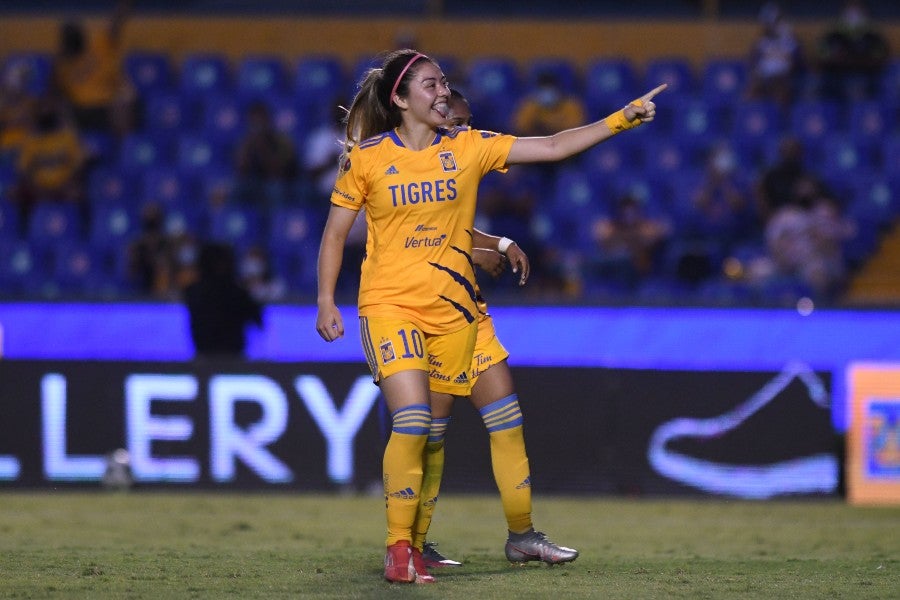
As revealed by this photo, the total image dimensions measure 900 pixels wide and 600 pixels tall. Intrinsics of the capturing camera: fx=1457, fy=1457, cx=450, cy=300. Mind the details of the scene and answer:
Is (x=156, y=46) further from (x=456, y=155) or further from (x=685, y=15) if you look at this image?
(x=456, y=155)

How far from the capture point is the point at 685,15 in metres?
15.3

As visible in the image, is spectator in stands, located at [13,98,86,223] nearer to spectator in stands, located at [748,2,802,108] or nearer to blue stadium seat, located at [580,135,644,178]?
blue stadium seat, located at [580,135,644,178]

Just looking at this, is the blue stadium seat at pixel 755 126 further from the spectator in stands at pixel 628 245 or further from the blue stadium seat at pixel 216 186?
the blue stadium seat at pixel 216 186

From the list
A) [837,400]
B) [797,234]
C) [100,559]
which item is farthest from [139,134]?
[100,559]

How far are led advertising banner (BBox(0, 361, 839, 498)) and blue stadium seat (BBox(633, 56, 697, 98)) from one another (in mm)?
5026

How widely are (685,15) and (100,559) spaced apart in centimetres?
1045

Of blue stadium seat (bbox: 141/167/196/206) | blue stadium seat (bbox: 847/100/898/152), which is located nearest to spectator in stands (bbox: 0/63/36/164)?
blue stadium seat (bbox: 141/167/196/206)

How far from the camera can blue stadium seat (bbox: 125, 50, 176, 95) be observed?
1498cm

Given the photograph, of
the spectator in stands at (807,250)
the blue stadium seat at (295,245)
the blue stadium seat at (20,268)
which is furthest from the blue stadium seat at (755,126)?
the blue stadium seat at (20,268)

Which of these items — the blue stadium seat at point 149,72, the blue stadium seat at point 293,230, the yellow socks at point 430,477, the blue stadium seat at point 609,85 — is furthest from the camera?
the blue stadium seat at point 149,72

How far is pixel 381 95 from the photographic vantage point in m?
5.95

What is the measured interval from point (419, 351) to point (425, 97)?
3.30ft

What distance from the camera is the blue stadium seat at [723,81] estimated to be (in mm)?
14164

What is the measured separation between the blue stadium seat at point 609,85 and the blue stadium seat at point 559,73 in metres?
0.13
